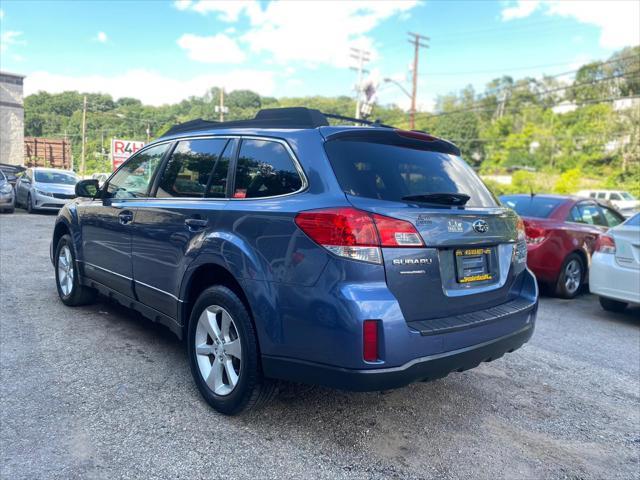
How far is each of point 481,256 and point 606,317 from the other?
4505 mm

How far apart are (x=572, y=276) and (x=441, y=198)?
5485mm

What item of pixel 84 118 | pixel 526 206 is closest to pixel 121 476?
pixel 526 206

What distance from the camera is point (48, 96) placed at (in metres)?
29.6

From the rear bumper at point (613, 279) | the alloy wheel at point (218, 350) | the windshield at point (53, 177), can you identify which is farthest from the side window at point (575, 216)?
the windshield at point (53, 177)

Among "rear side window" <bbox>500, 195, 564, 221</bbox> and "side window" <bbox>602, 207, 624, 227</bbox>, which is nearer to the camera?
"rear side window" <bbox>500, 195, 564, 221</bbox>

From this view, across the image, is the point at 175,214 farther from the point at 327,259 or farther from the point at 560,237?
the point at 560,237

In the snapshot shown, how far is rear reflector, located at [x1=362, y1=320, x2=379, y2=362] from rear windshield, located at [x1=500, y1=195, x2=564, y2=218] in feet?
19.1

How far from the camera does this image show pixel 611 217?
324 inches

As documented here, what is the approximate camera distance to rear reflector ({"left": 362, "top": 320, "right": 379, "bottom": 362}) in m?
2.35

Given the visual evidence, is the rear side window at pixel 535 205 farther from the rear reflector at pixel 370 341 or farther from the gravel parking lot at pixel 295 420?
the rear reflector at pixel 370 341

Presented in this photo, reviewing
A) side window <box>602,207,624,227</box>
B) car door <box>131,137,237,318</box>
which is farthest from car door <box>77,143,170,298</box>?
side window <box>602,207,624,227</box>

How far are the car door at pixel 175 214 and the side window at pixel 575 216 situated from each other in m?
5.90

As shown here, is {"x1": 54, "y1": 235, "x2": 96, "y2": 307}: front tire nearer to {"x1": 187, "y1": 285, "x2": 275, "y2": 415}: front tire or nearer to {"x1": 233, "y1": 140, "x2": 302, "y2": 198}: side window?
{"x1": 187, "y1": 285, "x2": 275, "y2": 415}: front tire

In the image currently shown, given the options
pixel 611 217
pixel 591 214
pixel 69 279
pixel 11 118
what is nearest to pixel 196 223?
pixel 69 279
